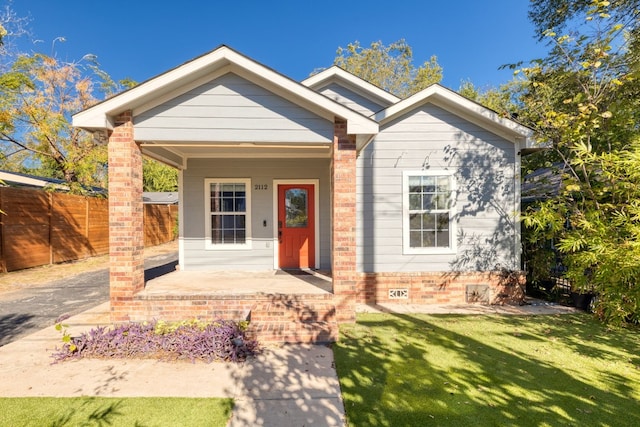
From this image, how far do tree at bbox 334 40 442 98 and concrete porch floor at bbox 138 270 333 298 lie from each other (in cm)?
1980

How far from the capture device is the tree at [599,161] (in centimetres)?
464

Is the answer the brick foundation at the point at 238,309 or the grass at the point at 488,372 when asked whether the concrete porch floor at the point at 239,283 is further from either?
the grass at the point at 488,372

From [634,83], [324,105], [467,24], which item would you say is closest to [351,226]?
[324,105]

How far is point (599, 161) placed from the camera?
520 centimetres

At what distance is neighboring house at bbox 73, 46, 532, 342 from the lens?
5023 mm

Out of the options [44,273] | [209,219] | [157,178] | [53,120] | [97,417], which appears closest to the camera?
[97,417]

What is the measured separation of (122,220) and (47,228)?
309 inches

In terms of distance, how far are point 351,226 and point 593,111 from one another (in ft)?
15.1

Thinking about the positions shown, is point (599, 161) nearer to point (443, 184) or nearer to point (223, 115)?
point (443, 184)

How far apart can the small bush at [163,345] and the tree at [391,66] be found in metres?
22.3

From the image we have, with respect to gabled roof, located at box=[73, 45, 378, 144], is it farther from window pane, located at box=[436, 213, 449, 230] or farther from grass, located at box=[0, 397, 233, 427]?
grass, located at box=[0, 397, 233, 427]

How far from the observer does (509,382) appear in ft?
11.8

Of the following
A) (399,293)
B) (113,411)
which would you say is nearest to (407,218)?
(399,293)

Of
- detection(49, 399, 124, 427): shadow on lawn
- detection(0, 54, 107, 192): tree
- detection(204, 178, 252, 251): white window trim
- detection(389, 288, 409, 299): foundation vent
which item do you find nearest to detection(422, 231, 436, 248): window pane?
detection(389, 288, 409, 299): foundation vent
